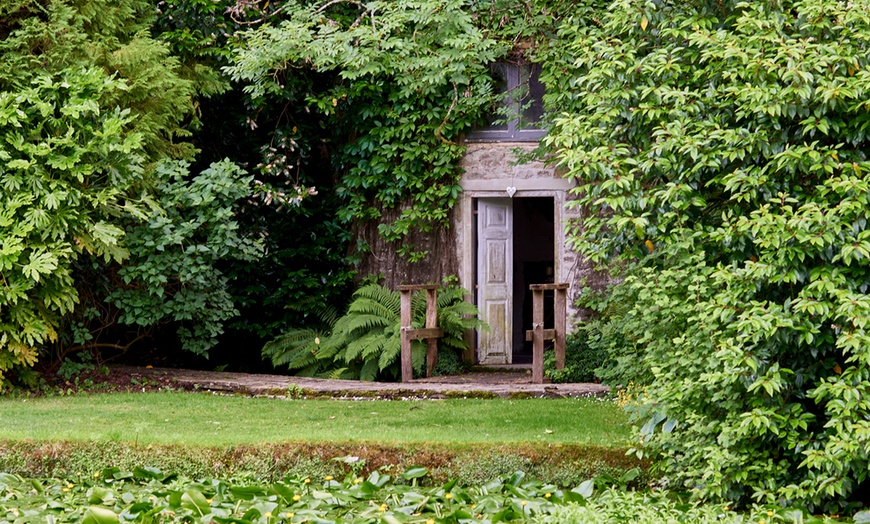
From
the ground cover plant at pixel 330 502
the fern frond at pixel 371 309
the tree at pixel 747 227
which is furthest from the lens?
the fern frond at pixel 371 309

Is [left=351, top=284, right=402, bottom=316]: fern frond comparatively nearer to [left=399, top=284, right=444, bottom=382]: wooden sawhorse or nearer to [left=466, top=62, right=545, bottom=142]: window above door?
[left=399, top=284, right=444, bottom=382]: wooden sawhorse

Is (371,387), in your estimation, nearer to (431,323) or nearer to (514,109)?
(431,323)

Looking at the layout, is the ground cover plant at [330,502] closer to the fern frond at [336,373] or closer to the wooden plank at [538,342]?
the wooden plank at [538,342]

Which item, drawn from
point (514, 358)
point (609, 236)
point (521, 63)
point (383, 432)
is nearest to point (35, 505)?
point (383, 432)

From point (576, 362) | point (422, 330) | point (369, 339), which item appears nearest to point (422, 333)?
point (422, 330)

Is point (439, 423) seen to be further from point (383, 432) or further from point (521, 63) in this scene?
point (521, 63)

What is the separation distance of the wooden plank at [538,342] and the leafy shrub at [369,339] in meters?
0.98

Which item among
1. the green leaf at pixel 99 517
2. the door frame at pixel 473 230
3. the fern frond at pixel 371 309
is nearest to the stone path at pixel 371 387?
the fern frond at pixel 371 309

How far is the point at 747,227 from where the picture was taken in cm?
560

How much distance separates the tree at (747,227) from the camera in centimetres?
548

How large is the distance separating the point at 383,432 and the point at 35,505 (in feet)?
8.06

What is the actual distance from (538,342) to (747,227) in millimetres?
5206

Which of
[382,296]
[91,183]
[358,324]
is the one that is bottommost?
[358,324]

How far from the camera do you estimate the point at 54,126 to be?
940cm
